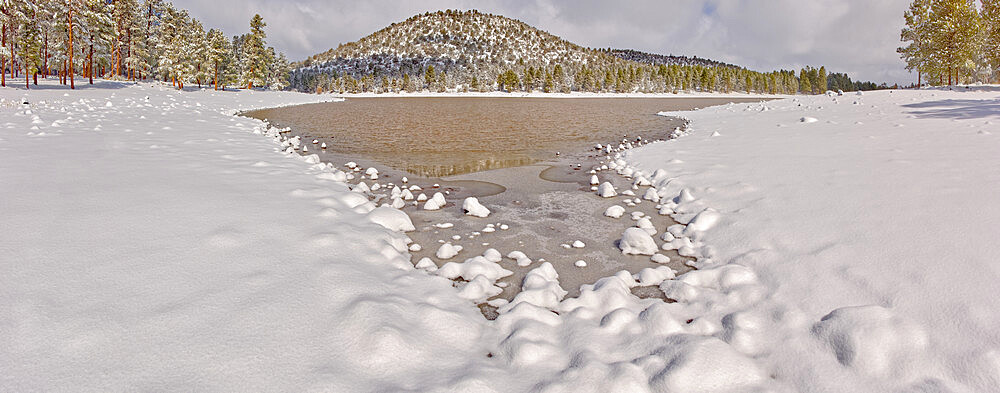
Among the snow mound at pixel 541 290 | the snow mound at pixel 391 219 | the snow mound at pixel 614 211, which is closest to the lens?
the snow mound at pixel 541 290

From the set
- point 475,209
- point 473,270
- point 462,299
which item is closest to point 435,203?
point 475,209

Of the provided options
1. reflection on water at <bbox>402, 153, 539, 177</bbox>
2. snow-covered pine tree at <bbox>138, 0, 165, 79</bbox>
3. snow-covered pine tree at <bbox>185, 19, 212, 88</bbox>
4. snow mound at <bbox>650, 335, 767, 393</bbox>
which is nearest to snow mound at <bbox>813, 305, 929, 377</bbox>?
snow mound at <bbox>650, 335, 767, 393</bbox>

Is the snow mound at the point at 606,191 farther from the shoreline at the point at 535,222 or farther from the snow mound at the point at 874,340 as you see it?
the snow mound at the point at 874,340

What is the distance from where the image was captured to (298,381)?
2.59m

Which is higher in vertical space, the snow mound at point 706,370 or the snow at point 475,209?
the snow at point 475,209

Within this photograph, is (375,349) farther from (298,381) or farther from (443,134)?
(443,134)

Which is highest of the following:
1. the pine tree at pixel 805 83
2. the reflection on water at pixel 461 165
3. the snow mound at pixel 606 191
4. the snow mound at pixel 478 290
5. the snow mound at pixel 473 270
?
the pine tree at pixel 805 83

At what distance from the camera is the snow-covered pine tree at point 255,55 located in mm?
65938

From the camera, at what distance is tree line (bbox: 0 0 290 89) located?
38.4 metres

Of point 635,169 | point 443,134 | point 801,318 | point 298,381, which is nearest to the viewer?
point 298,381

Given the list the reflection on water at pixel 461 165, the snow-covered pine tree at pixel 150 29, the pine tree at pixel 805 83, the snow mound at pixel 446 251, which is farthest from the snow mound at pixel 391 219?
the pine tree at pixel 805 83

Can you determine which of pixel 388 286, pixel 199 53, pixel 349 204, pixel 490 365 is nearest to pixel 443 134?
pixel 349 204

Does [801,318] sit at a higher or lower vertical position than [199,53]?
lower

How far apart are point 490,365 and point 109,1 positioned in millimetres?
78094
